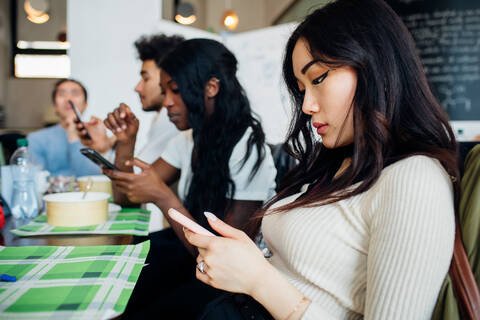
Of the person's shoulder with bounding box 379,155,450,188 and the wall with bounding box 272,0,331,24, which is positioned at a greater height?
the wall with bounding box 272,0,331,24

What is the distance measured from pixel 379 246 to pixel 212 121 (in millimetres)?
942

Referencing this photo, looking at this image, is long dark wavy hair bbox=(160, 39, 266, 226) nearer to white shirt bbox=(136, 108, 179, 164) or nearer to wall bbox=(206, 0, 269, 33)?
white shirt bbox=(136, 108, 179, 164)

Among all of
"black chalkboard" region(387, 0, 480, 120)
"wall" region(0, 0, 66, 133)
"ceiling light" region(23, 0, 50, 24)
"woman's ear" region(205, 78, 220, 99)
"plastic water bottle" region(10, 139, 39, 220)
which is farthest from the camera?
"wall" region(0, 0, 66, 133)

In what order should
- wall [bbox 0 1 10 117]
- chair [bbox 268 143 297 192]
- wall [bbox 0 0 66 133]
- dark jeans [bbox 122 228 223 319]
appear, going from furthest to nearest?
wall [bbox 0 0 66 133], wall [bbox 0 1 10 117], chair [bbox 268 143 297 192], dark jeans [bbox 122 228 223 319]

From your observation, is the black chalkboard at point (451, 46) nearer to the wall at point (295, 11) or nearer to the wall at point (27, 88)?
the wall at point (295, 11)

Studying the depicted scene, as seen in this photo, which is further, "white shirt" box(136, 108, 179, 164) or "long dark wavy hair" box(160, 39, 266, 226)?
"white shirt" box(136, 108, 179, 164)

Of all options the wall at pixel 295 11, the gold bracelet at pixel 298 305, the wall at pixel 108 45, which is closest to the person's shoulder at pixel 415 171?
the gold bracelet at pixel 298 305

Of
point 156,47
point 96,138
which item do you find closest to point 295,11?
point 156,47

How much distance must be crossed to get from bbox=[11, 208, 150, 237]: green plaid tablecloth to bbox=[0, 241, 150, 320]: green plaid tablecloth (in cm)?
14

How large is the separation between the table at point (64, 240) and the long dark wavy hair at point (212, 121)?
443mm

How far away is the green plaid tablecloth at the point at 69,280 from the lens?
1.79 ft

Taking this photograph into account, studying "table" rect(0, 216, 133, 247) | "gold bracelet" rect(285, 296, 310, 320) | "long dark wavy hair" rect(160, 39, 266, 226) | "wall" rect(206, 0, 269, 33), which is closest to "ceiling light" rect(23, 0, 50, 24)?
"wall" rect(206, 0, 269, 33)

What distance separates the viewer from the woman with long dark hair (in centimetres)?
131

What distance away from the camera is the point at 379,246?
597mm
